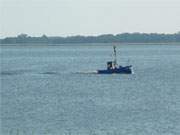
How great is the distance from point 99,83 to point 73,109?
30236mm

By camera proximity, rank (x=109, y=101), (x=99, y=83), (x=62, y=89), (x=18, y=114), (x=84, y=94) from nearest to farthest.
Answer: (x=18, y=114) < (x=109, y=101) < (x=84, y=94) < (x=62, y=89) < (x=99, y=83)

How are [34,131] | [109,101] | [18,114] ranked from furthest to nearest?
[109,101] < [18,114] < [34,131]

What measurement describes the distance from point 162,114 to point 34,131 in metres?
12.4

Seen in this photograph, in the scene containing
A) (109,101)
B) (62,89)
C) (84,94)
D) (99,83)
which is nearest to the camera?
(109,101)

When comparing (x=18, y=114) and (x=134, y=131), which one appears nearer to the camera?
(x=134, y=131)

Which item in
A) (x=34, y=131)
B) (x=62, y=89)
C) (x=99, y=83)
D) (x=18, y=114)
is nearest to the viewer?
(x=34, y=131)

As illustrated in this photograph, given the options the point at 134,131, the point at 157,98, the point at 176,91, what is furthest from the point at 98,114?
the point at 176,91

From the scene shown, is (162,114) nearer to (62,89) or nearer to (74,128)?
(74,128)

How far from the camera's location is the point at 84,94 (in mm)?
79938

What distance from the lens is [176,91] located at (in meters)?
83.2

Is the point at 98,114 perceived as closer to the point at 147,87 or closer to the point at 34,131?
the point at 34,131

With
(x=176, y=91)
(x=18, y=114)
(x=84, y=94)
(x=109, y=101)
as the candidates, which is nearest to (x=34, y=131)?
(x=18, y=114)

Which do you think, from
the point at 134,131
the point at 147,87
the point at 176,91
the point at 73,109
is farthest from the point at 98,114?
the point at 147,87

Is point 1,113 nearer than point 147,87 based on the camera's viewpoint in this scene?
Yes
